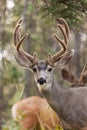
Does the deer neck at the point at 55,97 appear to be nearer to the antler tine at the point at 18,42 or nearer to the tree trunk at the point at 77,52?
the antler tine at the point at 18,42

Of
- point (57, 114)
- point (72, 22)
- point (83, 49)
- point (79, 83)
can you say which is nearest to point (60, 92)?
point (57, 114)

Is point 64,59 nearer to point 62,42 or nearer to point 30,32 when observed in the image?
point 62,42

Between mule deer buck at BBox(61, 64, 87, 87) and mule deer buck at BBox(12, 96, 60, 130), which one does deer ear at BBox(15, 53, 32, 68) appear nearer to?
mule deer buck at BBox(12, 96, 60, 130)

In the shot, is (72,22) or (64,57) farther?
(72,22)

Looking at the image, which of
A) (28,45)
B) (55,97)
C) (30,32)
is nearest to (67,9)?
(55,97)

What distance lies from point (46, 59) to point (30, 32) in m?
9.94

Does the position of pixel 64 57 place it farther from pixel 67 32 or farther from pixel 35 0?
pixel 35 0

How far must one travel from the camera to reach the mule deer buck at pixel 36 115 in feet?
38.9

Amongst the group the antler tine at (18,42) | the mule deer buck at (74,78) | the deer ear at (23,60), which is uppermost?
the antler tine at (18,42)

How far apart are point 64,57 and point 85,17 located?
261cm

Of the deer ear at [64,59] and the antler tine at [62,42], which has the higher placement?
the antler tine at [62,42]

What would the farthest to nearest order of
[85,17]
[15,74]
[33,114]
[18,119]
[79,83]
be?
1. [15,74]
2. [79,83]
3. [85,17]
4. [33,114]
5. [18,119]

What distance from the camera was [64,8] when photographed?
41.2 feet

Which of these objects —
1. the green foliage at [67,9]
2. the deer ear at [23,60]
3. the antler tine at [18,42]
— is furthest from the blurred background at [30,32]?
the antler tine at [18,42]
